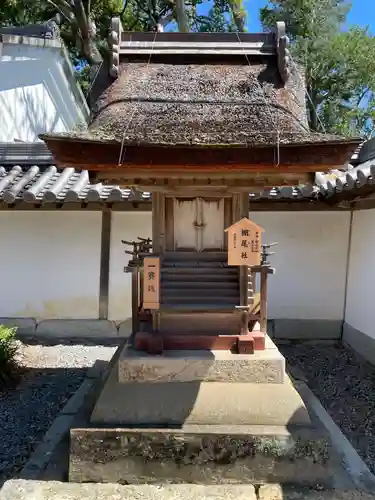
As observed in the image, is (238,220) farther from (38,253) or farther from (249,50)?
(38,253)

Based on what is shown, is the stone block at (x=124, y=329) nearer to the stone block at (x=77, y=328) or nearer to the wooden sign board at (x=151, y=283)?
the stone block at (x=77, y=328)

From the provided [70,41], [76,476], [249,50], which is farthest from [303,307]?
[70,41]

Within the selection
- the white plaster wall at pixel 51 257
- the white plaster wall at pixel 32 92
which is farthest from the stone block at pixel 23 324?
the white plaster wall at pixel 32 92

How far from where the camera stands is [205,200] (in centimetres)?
472

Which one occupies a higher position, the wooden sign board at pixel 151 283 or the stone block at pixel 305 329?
the wooden sign board at pixel 151 283

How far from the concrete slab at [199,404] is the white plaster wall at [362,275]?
3583mm

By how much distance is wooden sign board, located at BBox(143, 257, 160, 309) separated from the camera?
438 centimetres

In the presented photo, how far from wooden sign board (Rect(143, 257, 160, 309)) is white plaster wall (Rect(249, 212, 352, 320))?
14.1ft

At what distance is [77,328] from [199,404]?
15.3 ft

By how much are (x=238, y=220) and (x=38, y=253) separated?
4947 mm

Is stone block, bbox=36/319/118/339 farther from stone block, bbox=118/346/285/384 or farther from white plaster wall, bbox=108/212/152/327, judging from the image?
stone block, bbox=118/346/285/384

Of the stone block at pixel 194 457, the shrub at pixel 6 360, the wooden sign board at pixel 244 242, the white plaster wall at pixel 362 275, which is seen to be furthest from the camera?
the white plaster wall at pixel 362 275

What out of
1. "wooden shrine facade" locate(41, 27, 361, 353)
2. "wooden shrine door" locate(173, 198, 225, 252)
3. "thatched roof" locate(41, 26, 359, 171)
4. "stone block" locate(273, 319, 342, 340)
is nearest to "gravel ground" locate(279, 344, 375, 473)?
"stone block" locate(273, 319, 342, 340)

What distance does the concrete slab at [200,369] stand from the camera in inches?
171
